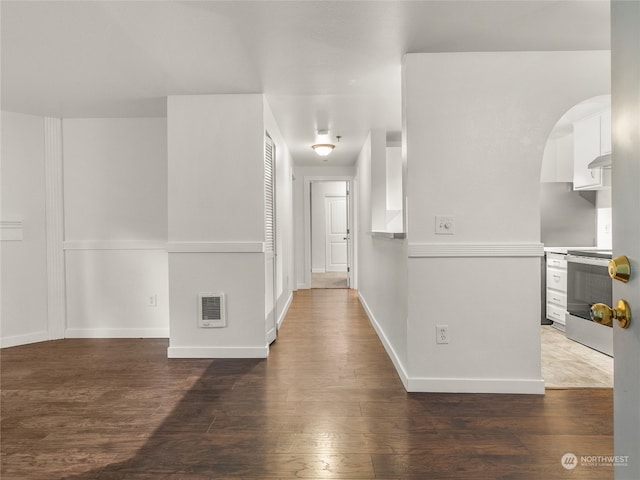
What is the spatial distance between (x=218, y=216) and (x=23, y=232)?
218cm

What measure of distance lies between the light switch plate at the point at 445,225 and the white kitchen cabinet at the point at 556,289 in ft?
6.60

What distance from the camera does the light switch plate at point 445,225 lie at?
106 inches

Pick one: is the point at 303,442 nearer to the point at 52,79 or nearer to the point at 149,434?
the point at 149,434

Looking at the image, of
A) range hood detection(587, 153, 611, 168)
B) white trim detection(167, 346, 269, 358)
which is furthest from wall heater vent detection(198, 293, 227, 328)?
range hood detection(587, 153, 611, 168)

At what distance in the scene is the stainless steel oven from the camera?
11.0 feet

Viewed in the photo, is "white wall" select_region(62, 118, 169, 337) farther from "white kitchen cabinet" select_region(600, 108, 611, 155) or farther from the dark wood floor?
"white kitchen cabinet" select_region(600, 108, 611, 155)

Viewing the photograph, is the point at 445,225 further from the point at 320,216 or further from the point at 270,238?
the point at 320,216

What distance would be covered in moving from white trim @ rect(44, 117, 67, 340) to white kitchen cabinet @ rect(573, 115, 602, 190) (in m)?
5.47

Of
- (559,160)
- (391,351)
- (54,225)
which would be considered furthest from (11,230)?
(559,160)

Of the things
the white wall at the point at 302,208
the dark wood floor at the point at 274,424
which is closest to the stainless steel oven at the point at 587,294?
the dark wood floor at the point at 274,424

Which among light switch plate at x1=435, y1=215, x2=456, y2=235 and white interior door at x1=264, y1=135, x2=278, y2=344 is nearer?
light switch plate at x1=435, y1=215, x2=456, y2=235

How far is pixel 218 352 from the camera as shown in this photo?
11.4 ft

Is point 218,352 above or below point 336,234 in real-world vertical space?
below

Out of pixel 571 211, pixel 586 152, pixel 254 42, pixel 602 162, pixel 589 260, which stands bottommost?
pixel 589 260
